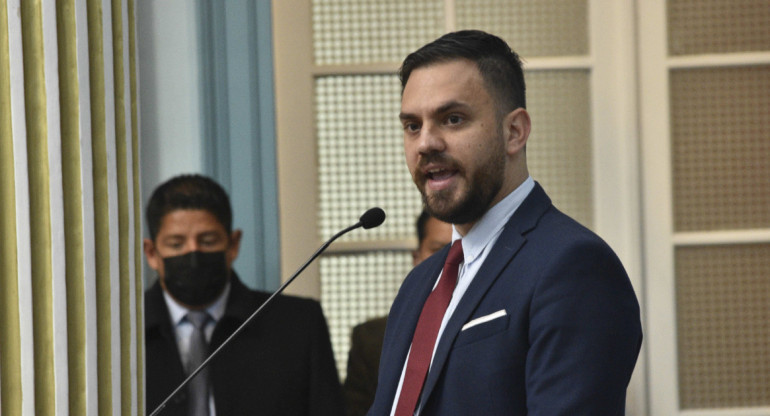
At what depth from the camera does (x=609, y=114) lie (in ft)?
10.5

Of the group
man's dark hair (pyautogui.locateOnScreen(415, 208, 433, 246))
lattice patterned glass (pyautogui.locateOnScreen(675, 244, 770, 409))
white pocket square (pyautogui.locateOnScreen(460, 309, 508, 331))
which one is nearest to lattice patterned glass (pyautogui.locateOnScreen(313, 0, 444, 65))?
man's dark hair (pyautogui.locateOnScreen(415, 208, 433, 246))

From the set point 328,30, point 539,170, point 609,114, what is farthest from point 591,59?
point 328,30

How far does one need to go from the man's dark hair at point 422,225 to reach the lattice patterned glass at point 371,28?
55 centimetres

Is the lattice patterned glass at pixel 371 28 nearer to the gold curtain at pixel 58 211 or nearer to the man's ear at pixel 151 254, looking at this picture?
the man's ear at pixel 151 254

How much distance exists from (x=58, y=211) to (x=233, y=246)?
1.45m

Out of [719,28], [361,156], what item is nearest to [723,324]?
[719,28]

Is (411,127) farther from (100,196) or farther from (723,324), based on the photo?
(723,324)

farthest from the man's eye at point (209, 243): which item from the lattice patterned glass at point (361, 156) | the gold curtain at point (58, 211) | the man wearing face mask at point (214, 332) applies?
the gold curtain at point (58, 211)

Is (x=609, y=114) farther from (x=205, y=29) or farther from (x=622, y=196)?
(x=205, y=29)

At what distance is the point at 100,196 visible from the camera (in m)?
1.57

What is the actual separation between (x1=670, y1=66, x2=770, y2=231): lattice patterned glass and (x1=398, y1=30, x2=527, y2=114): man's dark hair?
1678mm

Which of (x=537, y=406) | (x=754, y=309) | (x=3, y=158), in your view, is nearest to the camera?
(x=537, y=406)

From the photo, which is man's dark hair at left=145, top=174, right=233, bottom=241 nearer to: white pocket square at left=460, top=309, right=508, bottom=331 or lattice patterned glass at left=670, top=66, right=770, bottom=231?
lattice patterned glass at left=670, top=66, right=770, bottom=231

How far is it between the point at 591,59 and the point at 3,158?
84.8 inches
